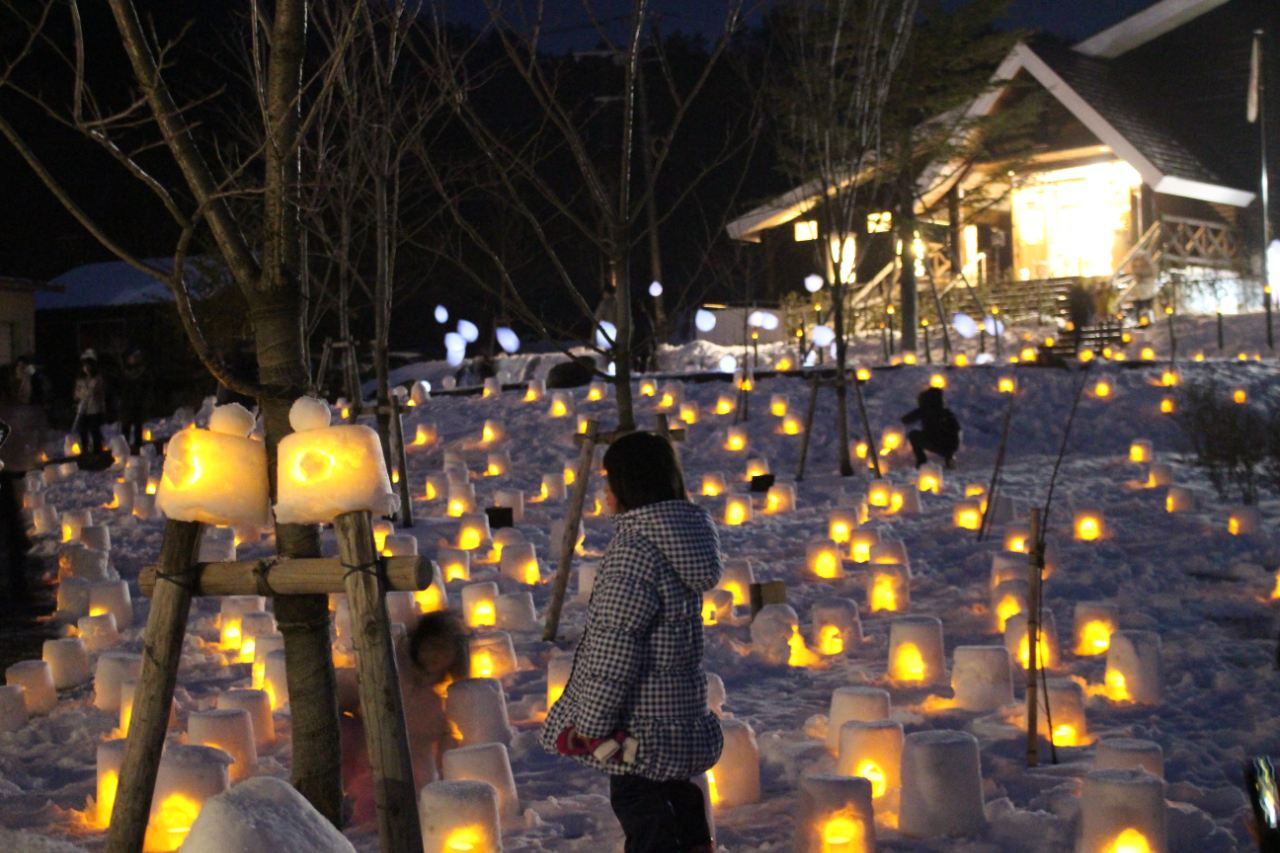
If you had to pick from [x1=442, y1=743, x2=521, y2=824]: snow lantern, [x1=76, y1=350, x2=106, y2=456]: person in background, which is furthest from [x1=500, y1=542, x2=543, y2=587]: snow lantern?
[x1=76, y1=350, x2=106, y2=456]: person in background

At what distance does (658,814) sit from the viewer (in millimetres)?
3205

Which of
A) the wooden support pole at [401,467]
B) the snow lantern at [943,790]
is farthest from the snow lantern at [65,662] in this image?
the snow lantern at [943,790]

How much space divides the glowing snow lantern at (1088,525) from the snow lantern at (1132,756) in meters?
5.31

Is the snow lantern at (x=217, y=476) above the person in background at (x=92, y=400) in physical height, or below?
below

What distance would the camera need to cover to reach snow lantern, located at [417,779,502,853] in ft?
12.2

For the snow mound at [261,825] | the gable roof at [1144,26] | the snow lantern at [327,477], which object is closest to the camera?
the snow mound at [261,825]

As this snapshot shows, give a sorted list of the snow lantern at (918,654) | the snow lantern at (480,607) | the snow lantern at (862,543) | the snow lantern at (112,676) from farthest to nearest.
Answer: the snow lantern at (862,543) < the snow lantern at (480,607) < the snow lantern at (918,654) < the snow lantern at (112,676)

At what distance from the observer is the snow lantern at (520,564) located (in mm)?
8602

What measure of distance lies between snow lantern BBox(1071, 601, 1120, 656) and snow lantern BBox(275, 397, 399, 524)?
14.5ft

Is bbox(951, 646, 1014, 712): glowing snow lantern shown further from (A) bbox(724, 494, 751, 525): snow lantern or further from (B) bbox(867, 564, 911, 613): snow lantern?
(A) bbox(724, 494, 751, 525): snow lantern

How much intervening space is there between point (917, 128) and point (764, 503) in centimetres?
1280

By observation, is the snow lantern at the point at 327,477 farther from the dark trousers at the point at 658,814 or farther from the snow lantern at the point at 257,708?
the snow lantern at the point at 257,708

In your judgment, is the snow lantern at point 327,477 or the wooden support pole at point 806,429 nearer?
the snow lantern at point 327,477

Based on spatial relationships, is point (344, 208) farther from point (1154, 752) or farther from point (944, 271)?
point (944, 271)
